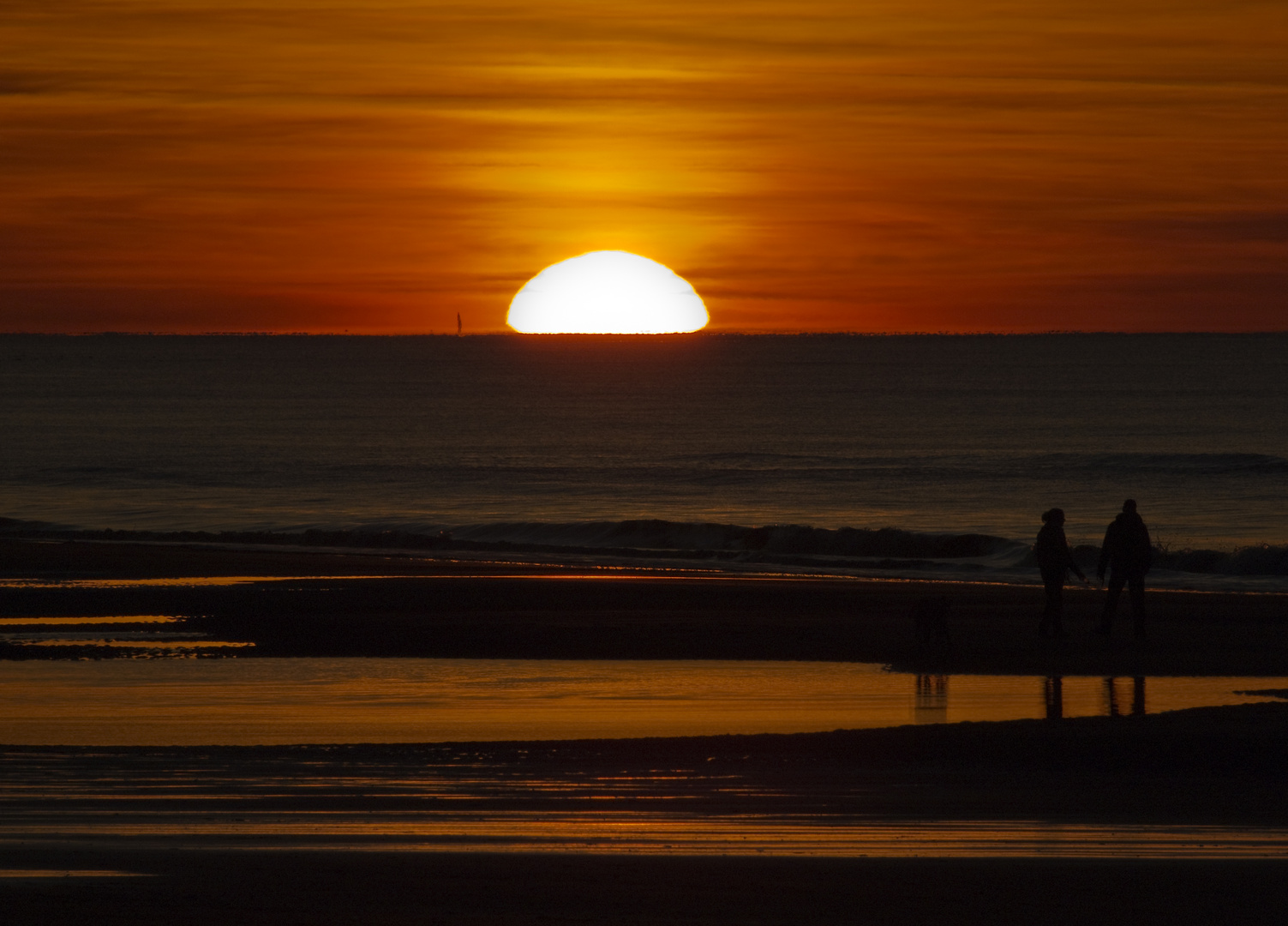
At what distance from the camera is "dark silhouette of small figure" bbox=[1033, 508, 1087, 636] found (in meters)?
17.9

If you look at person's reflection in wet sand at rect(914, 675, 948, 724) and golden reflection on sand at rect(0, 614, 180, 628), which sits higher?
golden reflection on sand at rect(0, 614, 180, 628)

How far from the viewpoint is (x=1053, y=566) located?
17.9 meters

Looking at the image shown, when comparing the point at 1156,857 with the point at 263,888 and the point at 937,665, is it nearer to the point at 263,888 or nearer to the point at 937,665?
the point at 263,888

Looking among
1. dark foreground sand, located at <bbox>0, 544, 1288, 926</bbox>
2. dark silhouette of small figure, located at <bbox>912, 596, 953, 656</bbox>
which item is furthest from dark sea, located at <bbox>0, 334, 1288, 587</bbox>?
dark foreground sand, located at <bbox>0, 544, 1288, 926</bbox>

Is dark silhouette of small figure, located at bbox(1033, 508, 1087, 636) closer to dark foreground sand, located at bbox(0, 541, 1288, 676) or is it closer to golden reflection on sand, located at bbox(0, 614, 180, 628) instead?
dark foreground sand, located at bbox(0, 541, 1288, 676)

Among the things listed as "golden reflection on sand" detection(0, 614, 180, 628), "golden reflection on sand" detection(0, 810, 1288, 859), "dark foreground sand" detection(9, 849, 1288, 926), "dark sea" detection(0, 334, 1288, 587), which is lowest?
"dark foreground sand" detection(9, 849, 1288, 926)

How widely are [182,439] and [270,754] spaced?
6988cm

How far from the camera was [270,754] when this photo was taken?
11.2m

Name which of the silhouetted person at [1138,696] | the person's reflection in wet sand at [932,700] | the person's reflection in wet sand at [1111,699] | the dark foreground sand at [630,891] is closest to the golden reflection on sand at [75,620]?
the person's reflection in wet sand at [932,700]

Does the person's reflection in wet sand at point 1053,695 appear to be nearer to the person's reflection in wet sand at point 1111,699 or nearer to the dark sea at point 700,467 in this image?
the person's reflection in wet sand at point 1111,699

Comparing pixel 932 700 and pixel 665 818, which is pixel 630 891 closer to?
pixel 665 818

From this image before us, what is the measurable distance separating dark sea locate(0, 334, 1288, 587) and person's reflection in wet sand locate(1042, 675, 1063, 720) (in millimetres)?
12520

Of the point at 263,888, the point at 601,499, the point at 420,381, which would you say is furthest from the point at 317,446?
the point at 420,381

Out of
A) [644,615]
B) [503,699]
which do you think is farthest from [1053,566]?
[503,699]
